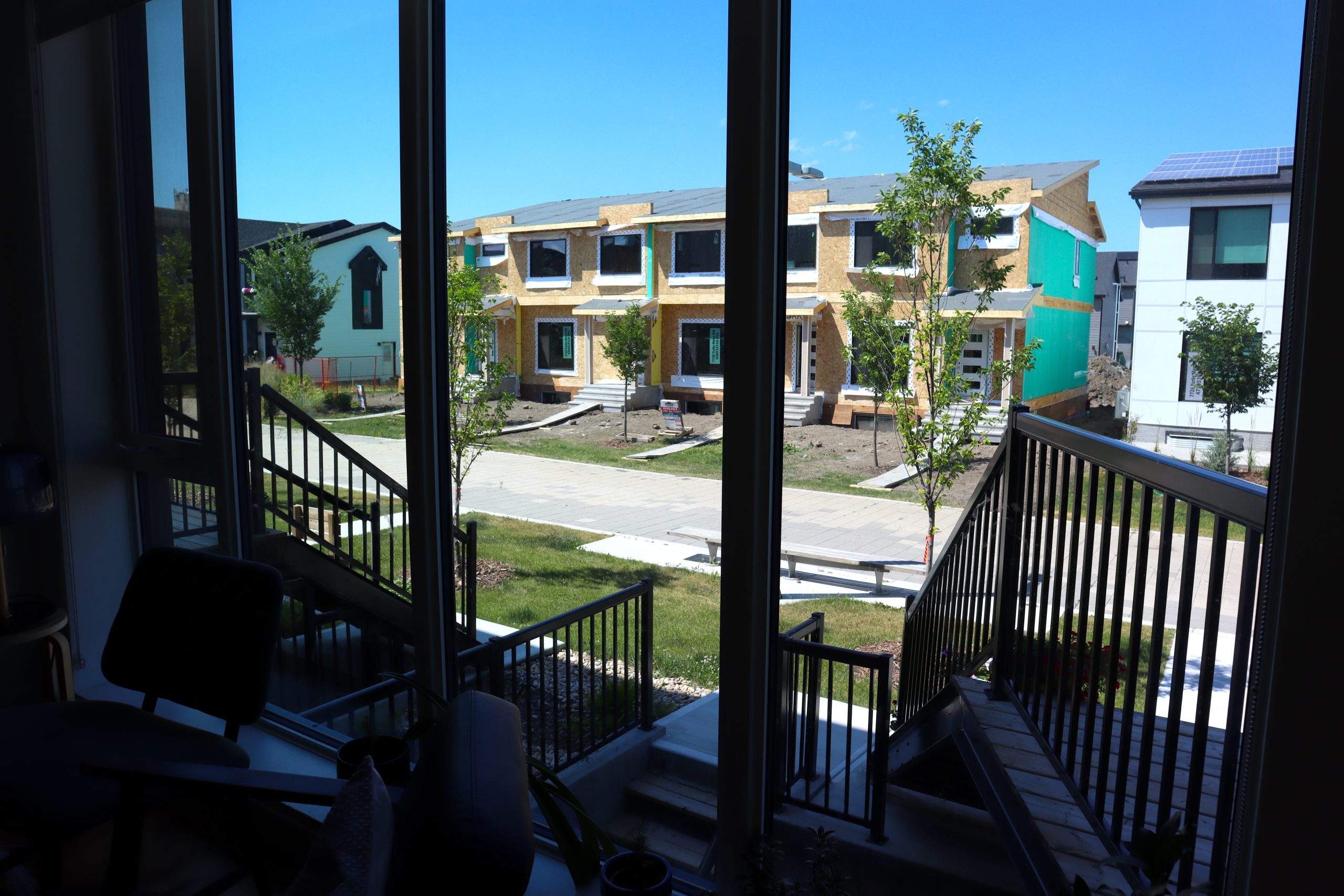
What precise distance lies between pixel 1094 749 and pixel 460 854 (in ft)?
4.88

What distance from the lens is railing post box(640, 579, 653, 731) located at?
7.16 ft

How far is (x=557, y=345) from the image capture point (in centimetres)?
227

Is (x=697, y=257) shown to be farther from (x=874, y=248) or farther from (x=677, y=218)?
(x=874, y=248)

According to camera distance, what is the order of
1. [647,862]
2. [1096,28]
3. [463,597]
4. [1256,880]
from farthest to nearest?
[463,597]
[647,862]
[1096,28]
[1256,880]

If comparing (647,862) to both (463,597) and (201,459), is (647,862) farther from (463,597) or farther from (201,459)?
(201,459)

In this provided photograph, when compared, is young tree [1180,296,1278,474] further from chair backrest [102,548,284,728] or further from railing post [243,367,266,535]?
railing post [243,367,266,535]

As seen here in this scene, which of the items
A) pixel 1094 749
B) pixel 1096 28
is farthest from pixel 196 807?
pixel 1096 28

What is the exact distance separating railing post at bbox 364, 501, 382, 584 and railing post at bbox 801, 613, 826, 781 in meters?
1.60

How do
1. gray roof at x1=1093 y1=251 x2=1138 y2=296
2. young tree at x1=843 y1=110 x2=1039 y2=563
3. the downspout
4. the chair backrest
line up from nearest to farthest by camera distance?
gray roof at x1=1093 y1=251 x2=1138 y2=296
young tree at x1=843 y1=110 x2=1039 y2=563
the downspout
the chair backrest

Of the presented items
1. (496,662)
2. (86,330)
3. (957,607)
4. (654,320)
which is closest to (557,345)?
(654,320)

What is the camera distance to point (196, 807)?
105 inches

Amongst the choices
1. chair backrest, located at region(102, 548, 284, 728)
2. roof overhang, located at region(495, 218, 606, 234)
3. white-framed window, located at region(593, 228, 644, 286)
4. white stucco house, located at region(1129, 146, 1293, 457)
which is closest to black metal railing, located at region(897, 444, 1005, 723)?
white stucco house, located at region(1129, 146, 1293, 457)

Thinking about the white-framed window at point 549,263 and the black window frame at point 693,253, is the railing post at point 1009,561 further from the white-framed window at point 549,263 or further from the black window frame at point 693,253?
the white-framed window at point 549,263

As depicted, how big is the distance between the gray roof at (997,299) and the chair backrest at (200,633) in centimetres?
179
